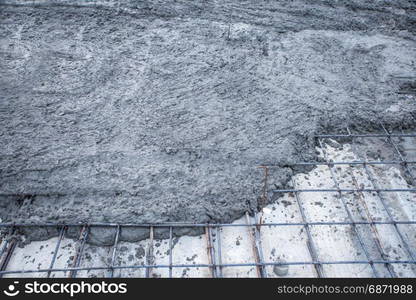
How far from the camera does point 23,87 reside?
10.1 ft

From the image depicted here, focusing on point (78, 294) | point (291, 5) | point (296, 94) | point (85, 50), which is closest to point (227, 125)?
point (296, 94)

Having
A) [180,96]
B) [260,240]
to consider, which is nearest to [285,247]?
[260,240]

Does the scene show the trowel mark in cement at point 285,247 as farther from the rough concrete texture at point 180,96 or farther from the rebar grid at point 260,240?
the rough concrete texture at point 180,96

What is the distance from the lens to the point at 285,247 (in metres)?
2.19

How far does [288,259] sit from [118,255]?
4.00 ft

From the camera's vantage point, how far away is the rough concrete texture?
2.34m

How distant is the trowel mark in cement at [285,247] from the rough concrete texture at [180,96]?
7.7 inches

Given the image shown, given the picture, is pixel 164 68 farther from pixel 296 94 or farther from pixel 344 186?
pixel 344 186

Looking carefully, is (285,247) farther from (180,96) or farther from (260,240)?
(180,96)

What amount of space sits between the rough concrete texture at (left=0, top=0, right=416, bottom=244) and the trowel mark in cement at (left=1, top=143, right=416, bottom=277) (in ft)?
0.64

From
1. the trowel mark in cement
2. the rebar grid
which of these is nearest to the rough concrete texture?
the rebar grid

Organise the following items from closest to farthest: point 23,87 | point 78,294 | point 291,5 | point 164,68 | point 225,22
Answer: point 78,294 → point 23,87 → point 164,68 → point 225,22 → point 291,5

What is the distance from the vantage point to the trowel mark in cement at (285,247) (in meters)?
2.06

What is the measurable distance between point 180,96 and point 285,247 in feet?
5.89
